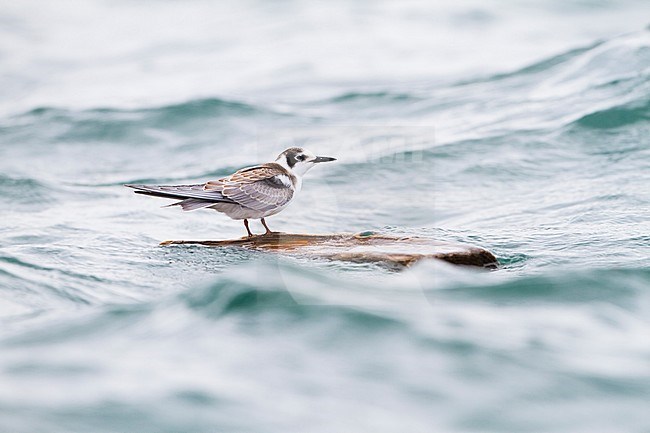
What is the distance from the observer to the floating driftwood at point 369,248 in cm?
704

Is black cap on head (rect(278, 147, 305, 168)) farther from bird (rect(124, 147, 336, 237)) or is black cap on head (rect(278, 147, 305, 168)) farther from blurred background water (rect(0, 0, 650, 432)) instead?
blurred background water (rect(0, 0, 650, 432))

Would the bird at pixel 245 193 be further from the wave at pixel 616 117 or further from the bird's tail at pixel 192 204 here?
the wave at pixel 616 117

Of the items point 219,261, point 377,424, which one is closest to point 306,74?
point 219,261

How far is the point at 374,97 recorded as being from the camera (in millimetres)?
16562

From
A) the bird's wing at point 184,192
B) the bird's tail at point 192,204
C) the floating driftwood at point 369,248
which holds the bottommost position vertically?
the floating driftwood at point 369,248

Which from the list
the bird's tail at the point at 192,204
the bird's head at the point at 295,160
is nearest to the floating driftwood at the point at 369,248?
the bird's tail at the point at 192,204

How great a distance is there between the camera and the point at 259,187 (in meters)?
7.95

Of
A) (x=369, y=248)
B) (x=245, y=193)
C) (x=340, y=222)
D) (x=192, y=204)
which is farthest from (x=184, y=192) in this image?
(x=340, y=222)

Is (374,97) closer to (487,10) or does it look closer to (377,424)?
(487,10)

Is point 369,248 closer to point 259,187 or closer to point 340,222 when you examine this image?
point 259,187

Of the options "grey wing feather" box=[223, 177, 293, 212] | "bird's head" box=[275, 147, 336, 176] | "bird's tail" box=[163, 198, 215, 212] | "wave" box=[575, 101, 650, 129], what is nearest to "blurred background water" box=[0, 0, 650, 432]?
"wave" box=[575, 101, 650, 129]

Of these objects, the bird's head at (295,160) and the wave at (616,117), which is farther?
the wave at (616,117)

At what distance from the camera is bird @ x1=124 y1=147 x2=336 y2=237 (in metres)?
7.57

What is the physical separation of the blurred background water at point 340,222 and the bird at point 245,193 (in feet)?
1.48
